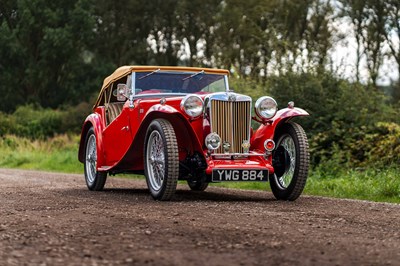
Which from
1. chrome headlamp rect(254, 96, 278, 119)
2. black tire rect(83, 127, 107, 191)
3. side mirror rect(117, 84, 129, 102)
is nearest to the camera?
chrome headlamp rect(254, 96, 278, 119)

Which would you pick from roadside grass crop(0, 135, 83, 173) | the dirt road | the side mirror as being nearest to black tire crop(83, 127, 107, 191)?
the side mirror

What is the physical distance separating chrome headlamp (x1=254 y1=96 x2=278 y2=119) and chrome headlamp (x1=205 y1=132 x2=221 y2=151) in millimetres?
733

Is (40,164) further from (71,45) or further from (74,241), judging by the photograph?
(71,45)

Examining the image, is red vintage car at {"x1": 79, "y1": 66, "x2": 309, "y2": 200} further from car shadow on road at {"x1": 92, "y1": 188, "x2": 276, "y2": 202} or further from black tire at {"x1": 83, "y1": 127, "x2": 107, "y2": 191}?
black tire at {"x1": 83, "y1": 127, "x2": 107, "y2": 191}

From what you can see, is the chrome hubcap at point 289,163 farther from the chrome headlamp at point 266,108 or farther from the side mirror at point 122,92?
the side mirror at point 122,92

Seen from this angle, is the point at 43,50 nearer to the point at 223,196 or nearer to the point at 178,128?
the point at 223,196

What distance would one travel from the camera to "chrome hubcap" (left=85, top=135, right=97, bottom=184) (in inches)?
442

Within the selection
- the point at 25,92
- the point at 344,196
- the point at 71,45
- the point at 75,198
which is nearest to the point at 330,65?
the point at 344,196

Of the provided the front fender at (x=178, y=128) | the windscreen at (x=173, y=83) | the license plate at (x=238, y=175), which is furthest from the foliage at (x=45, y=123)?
the license plate at (x=238, y=175)

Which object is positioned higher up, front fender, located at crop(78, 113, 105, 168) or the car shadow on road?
front fender, located at crop(78, 113, 105, 168)

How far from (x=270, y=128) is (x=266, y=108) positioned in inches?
10.6

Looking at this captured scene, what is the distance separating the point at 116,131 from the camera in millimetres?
10164

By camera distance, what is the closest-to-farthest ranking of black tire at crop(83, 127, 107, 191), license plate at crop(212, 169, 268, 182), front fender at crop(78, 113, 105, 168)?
license plate at crop(212, 169, 268, 182)
front fender at crop(78, 113, 105, 168)
black tire at crop(83, 127, 107, 191)

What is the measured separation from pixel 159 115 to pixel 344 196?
10.1ft
